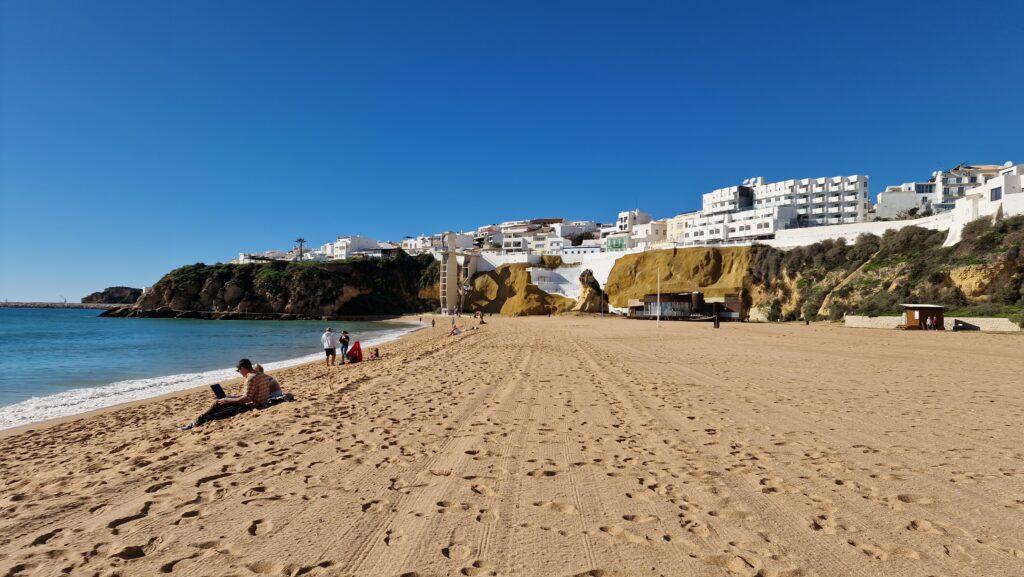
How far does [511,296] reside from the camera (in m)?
69.8

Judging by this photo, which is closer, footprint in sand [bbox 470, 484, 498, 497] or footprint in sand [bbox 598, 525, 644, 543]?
footprint in sand [bbox 598, 525, 644, 543]

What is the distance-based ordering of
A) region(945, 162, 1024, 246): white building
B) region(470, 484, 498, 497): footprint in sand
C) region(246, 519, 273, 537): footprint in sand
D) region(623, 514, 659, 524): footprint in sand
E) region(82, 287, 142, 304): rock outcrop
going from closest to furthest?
region(246, 519, 273, 537): footprint in sand < region(623, 514, 659, 524): footprint in sand < region(470, 484, 498, 497): footprint in sand < region(945, 162, 1024, 246): white building < region(82, 287, 142, 304): rock outcrop

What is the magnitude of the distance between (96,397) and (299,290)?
67.5 metres

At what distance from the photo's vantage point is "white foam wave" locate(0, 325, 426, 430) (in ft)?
33.0

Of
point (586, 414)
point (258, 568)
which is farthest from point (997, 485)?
point (258, 568)

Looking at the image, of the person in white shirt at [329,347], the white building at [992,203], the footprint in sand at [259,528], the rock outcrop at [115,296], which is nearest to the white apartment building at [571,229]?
the white building at [992,203]

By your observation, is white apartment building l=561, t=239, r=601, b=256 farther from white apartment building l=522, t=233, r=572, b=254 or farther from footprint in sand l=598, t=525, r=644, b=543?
footprint in sand l=598, t=525, r=644, b=543

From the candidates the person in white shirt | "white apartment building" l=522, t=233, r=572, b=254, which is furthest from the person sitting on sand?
"white apartment building" l=522, t=233, r=572, b=254

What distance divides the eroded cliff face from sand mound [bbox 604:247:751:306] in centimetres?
3126

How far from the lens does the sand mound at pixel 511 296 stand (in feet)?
210

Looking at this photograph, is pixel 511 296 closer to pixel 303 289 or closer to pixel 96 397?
pixel 303 289

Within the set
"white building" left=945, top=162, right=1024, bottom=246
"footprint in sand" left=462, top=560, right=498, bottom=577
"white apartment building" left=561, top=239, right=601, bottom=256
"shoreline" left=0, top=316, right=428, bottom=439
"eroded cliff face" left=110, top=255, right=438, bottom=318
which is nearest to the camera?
"footprint in sand" left=462, top=560, right=498, bottom=577

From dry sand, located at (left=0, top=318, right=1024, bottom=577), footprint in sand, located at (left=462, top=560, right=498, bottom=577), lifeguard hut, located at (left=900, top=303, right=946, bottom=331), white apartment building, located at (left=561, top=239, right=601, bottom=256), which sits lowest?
dry sand, located at (left=0, top=318, right=1024, bottom=577)

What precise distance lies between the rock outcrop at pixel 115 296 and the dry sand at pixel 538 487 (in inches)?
6846
